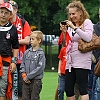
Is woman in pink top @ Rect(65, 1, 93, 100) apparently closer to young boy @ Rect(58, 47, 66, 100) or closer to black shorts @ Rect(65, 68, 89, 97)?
black shorts @ Rect(65, 68, 89, 97)

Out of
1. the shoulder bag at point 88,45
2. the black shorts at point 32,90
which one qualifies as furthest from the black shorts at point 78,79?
the black shorts at point 32,90

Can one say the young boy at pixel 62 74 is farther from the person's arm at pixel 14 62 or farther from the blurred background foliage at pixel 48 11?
the blurred background foliage at pixel 48 11

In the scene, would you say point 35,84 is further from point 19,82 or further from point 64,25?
point 64,25

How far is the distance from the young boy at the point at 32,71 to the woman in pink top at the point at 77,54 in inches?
23.0

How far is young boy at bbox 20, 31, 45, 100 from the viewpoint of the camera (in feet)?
27.7


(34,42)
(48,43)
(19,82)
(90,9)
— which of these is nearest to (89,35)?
(34,42)

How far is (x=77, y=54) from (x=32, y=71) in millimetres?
952

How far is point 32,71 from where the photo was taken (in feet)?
27.7

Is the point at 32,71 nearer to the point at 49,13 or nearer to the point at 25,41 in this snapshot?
the point at 25,41

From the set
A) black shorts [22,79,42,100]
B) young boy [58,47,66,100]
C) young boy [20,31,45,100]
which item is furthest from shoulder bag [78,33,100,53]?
young boy [58,47,66,100]

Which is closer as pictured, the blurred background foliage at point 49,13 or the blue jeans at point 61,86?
the blue jeans at point 61,86

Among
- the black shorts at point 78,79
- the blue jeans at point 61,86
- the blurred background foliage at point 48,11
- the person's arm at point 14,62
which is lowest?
the blue jeans at point 61,86

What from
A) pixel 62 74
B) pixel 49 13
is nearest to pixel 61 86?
pixel 62 74

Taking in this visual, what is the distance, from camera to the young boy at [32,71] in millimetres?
8438
